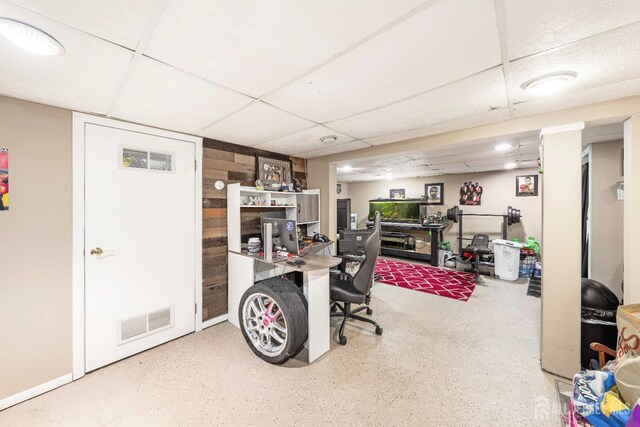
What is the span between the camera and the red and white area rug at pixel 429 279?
4.17 metres

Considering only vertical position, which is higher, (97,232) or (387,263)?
(97,232)

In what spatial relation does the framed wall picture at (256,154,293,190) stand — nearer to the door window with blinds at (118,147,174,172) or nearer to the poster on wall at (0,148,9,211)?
the door window with blinds at (118,147,174,172)

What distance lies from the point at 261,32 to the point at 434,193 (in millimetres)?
6611

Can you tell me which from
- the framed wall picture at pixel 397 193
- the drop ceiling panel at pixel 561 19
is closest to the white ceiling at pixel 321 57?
the drop ceiling panel at pixel 561 19

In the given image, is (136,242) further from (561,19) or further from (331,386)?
(561,19)

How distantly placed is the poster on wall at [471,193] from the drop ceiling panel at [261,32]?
6.16 m

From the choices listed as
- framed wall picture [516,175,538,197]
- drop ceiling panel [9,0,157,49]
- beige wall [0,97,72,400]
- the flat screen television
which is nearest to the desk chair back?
drop ceiling panel [9,0,157,49]

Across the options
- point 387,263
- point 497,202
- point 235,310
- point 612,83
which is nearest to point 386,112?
point 612,83

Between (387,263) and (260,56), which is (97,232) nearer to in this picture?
(260,56)

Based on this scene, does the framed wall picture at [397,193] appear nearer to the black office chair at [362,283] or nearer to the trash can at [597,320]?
the black office chair at [362,283]

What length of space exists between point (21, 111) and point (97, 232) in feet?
3.41

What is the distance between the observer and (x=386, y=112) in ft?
7.09

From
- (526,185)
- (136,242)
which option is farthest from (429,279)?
(136,242)

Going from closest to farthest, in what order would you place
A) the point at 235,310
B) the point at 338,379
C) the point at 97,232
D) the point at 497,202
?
the point at 338,379 < the point at 97,232 < the point at 235,310 < the point at 497,202
